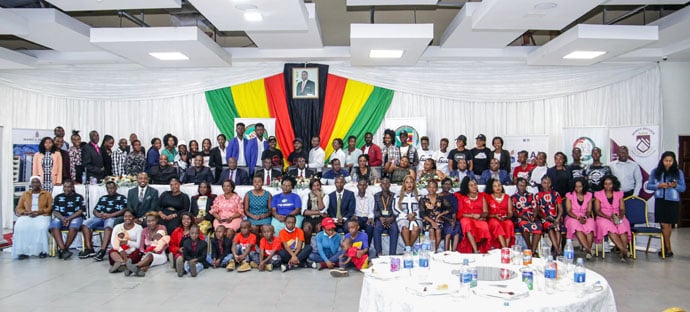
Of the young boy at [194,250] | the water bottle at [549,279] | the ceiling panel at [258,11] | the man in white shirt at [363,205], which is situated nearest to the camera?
the water bottle at [549,279]

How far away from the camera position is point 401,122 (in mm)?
10273

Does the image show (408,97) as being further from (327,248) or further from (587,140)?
(327,248)

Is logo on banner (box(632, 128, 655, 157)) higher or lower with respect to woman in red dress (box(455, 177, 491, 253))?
higher

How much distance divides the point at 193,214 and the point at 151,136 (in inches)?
165

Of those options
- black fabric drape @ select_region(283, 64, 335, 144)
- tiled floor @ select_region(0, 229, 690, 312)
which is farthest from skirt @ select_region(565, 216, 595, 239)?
black fabric drape @ select_region(283, 64, 335, 144)

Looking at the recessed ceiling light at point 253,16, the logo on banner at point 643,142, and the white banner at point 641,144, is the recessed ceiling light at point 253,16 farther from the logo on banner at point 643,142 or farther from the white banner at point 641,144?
the logo on banner at point 643,142

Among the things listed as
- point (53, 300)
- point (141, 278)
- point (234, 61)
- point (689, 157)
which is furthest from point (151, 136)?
point (689, 157)

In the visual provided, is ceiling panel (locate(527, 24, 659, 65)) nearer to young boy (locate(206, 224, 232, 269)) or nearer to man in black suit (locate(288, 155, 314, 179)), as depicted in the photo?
man in black suit (locate(288, 155, 314, 179))

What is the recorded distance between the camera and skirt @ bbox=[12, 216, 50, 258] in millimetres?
7223

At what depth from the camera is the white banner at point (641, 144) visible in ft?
29.8

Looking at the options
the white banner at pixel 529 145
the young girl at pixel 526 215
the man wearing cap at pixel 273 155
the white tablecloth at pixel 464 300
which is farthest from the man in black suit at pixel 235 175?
the white banner at pixel 529 145

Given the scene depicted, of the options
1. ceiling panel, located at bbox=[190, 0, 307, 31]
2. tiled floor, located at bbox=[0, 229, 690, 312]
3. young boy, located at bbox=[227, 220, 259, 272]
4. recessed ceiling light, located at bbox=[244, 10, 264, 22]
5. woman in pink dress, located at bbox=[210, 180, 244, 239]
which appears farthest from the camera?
woman in pink dress, located at bbox=[210, 180, 244, 239]

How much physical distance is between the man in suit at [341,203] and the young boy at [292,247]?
0.70 m

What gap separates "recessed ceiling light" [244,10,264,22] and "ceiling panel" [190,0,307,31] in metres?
0.04
